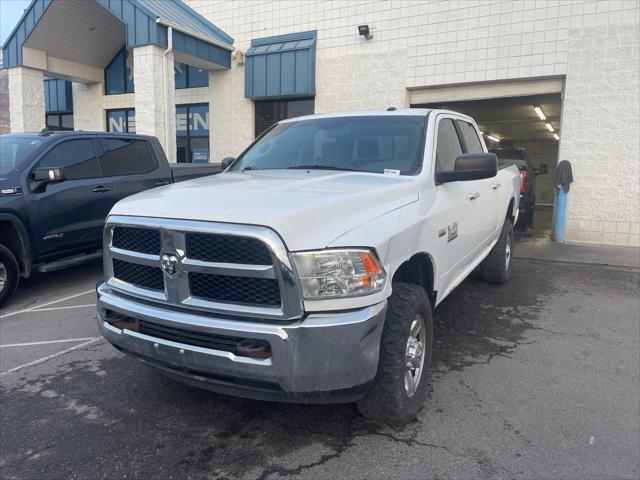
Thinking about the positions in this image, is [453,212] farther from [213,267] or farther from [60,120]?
[60,120]

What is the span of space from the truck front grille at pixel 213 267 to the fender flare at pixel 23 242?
11.4 feet

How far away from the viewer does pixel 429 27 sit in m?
10.7

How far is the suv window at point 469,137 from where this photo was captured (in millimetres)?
4996

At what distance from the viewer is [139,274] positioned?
9.56 feet

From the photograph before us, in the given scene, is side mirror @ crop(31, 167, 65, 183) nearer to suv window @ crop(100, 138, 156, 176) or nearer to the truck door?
suv window @ crop(100, 138, 156, 176)

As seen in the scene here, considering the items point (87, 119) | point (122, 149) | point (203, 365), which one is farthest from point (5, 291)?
point (87, 119)

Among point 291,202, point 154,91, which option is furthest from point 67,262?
point 154,91

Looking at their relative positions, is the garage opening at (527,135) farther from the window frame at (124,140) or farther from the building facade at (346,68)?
the window frame at (124,140)

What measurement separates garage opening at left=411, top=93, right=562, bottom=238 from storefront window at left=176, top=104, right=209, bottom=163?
6109mm

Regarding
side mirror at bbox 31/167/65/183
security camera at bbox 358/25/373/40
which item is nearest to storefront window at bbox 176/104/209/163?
security camera at bbox 358/25/373/40

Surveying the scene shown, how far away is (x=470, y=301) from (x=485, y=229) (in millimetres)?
1039

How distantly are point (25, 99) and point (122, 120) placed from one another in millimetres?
2980

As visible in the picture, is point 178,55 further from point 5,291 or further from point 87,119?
point 5,291

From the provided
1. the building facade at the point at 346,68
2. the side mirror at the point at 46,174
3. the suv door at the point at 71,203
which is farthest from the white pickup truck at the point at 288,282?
the building facade at the point at 346,68
